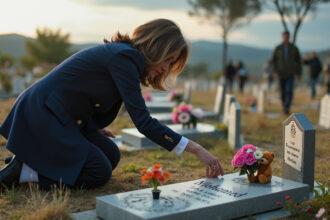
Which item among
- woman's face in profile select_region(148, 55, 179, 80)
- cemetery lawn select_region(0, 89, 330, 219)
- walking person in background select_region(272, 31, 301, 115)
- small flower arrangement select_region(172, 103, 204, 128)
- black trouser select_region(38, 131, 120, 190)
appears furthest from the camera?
walking person in background select_region(272, 31, 301, 115)

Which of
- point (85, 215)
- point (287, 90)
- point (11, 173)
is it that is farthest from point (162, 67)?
point (287, 90)

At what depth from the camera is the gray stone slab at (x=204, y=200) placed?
3568mm

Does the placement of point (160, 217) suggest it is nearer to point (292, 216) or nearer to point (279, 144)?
point (292, 216)

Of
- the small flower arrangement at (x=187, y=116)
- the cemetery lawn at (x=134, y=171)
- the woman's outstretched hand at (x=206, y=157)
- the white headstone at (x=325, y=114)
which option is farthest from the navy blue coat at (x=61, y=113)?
the white headstone at (x=325, y=114)

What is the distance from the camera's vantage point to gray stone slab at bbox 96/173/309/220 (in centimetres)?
357

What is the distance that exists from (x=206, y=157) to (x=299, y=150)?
893 mm

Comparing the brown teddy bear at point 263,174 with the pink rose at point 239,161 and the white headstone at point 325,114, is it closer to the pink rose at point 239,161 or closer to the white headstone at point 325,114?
the pink rose at point 239,161

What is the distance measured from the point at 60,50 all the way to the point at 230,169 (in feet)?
124

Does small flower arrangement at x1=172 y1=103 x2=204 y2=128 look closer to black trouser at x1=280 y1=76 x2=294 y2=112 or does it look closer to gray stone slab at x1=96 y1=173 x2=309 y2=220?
gray stone slab at x1=96 y1=173 x2=309 y2=220

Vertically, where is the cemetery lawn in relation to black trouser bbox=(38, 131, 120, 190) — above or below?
below

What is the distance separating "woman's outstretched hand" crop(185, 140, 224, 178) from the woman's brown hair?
60cm

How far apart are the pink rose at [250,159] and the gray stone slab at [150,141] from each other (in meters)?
3.02

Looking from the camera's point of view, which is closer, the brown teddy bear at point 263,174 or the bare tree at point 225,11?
the brown teddy bear at point 263,174

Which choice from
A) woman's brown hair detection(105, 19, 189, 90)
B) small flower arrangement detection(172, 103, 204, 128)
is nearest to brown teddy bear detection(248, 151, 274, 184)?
woman's brown hair detection(105, 19, 189, 90)
